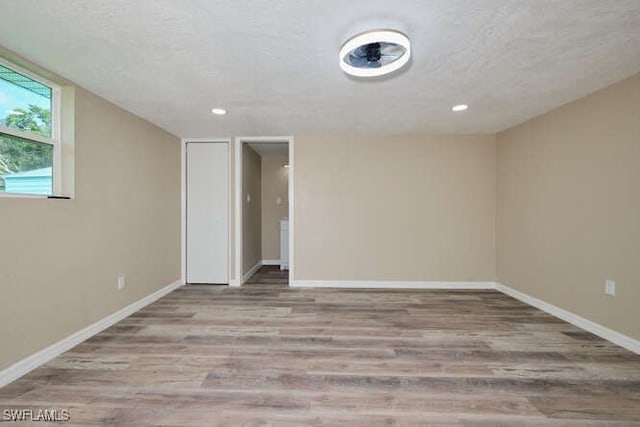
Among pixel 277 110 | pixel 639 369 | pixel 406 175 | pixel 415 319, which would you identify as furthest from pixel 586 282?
pixel 277 110

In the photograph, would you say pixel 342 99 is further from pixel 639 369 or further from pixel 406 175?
pixel 639 369

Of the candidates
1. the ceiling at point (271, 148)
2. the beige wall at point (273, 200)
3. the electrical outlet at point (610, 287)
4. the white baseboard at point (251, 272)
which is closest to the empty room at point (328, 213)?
the electrical outlet at point (610, 287)

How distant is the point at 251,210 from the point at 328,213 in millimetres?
1689

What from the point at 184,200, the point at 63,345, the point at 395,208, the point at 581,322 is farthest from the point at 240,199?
the point at 581,322

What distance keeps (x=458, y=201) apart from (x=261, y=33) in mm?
3456

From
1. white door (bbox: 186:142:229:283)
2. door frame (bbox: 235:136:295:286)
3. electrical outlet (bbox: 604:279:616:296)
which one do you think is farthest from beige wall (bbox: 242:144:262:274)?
electrical outlet (bbox: 604:279:616:296)

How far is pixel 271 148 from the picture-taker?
16.6ft

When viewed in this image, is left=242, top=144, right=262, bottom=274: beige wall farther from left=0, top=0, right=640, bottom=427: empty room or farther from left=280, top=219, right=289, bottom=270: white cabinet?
left=280, top=219, right=289, bottom=270: white cabinet

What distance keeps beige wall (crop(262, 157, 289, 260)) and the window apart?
12.5 ft

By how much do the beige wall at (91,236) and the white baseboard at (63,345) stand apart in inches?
1.9

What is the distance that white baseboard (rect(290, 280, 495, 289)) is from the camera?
13.0 ft

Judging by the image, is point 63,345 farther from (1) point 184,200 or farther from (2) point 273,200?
(2) point 273,200

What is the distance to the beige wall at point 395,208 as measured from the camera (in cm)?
397

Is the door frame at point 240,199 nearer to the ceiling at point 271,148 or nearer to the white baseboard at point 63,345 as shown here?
the ceiling at point 271,148
